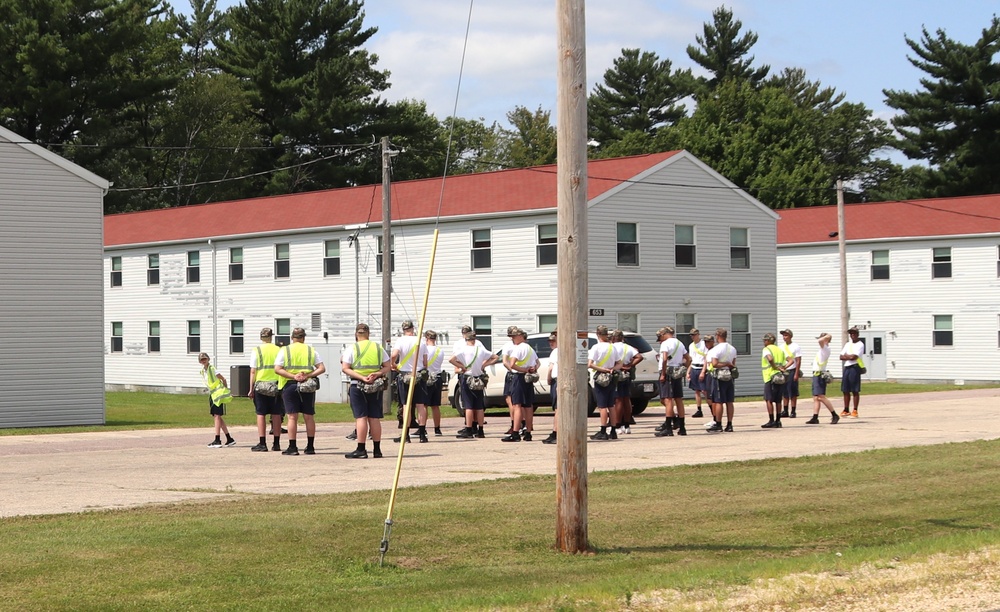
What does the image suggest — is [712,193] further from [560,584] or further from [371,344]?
[560,584]

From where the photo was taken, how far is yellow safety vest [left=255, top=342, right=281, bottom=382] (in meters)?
20.0

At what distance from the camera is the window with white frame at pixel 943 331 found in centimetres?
5116

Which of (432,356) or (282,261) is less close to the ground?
(282,261)

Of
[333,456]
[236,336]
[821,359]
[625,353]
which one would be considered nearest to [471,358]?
[625,353]

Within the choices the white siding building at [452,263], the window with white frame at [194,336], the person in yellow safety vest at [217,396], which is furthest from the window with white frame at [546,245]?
the person in yellow safety vest at [217,396]

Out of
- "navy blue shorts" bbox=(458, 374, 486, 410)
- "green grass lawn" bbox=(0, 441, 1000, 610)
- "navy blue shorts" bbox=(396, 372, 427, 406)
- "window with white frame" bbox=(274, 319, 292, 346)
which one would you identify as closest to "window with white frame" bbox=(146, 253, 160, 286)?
"window with white frame" bbox=(274, 319, 292, 346)

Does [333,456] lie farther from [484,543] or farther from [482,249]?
[482,249]

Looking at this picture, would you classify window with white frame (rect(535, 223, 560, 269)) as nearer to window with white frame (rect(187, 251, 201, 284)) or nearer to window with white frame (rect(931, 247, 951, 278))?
window with white frame (rect(187, 251, 201, 284))

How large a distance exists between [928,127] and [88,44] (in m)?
45.2

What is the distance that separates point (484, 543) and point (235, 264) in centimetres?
3792

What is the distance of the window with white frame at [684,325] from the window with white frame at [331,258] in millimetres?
11179

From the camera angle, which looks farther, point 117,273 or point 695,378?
point 117,273

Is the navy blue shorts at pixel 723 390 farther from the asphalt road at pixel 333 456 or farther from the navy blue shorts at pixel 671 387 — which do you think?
the navy blue shorts at pixel 671 387

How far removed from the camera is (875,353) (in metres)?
53.3
